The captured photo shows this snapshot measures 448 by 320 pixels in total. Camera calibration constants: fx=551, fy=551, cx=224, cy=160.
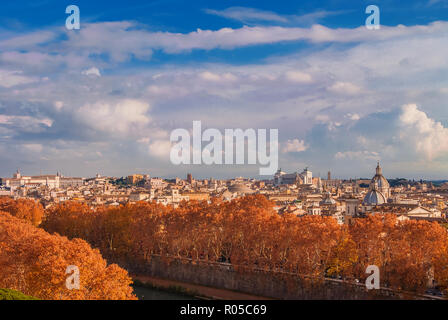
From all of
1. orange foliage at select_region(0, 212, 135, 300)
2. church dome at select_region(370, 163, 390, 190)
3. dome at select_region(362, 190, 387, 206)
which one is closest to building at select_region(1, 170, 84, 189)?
church dome at select_region(370, 163, 390, 190)

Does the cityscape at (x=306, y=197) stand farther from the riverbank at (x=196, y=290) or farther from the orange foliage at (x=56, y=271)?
the orange foliage at (x=56, y=271)

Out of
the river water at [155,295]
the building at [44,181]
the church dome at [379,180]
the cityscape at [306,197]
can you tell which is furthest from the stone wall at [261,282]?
the building at [44,181]

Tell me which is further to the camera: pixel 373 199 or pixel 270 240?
pixel 373 199

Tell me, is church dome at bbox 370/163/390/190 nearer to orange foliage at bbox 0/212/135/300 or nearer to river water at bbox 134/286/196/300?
river water at bbox 134/286/196/300

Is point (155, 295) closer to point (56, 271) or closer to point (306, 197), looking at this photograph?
point (56, 271)

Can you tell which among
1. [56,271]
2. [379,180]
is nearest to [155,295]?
[56,271]
